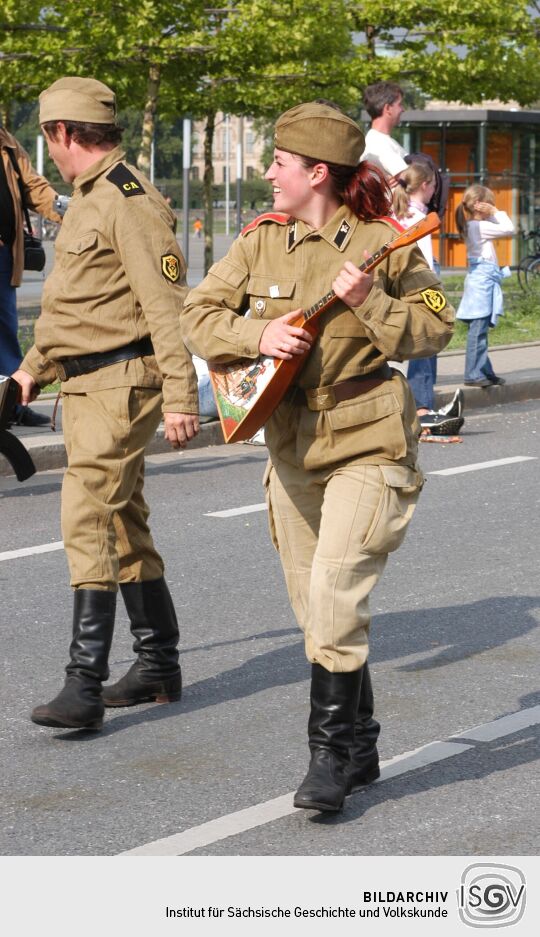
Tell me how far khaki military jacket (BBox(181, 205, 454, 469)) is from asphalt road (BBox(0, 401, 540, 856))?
0.91 meters

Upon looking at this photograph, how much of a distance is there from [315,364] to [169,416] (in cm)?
76

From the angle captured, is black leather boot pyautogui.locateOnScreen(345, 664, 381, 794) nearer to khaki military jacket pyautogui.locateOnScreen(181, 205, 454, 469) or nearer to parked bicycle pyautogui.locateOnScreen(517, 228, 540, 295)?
khaki military jacket pyautogui.locateOnScreen(181, 205, 454, 469)

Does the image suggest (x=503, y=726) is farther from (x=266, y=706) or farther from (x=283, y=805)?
(x=283, y=805)

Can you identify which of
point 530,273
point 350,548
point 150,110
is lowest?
point 530,273

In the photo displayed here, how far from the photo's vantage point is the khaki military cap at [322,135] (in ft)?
13.0

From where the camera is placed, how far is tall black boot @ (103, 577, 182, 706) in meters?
5.05

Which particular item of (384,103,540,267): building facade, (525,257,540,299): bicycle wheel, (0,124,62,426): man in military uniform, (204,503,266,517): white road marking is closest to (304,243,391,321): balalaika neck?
(204,503,266,517): white road marking

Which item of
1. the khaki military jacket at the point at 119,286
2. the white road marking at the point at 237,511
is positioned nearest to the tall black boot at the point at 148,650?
the khaki military jacket at the point at 119,286

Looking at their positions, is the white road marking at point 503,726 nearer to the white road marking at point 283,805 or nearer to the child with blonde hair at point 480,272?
the white road marking at point 283,805

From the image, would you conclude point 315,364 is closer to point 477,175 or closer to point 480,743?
point 480,743

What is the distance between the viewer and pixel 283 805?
413 cm
